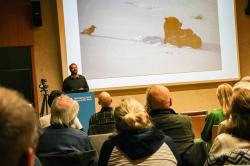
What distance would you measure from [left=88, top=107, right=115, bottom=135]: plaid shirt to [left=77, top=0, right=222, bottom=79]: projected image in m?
3.37

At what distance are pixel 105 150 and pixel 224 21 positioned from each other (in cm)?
655

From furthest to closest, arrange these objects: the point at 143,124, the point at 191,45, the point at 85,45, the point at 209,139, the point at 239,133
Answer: the point at 191,45 < the point at 85,45 < the point at 209,139 < the point at 143,124 < the point at 239,133

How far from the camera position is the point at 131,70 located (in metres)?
7.86

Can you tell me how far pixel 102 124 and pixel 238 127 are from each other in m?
2.33

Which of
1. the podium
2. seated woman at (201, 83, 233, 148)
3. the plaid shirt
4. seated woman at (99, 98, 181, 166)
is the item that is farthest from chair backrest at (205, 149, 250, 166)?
the podium

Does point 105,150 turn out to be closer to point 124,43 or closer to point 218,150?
point 218,150

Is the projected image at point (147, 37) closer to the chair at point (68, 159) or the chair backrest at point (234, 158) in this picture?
the chair at point (68, 159)

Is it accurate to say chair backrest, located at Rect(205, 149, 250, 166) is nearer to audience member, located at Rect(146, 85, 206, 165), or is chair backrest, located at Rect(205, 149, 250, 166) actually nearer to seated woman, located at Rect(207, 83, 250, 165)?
seated woman, located at Rect(207, 83, 250, 165)

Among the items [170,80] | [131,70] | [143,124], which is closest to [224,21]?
[170,80]

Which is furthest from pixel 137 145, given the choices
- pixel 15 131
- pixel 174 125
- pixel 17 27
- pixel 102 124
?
pixel 17 27

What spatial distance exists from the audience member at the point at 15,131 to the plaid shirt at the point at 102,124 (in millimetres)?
3243

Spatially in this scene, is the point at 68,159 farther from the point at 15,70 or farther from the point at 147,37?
the point at 15,70

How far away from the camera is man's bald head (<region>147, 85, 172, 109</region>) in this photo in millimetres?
2998

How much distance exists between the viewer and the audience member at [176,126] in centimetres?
288
